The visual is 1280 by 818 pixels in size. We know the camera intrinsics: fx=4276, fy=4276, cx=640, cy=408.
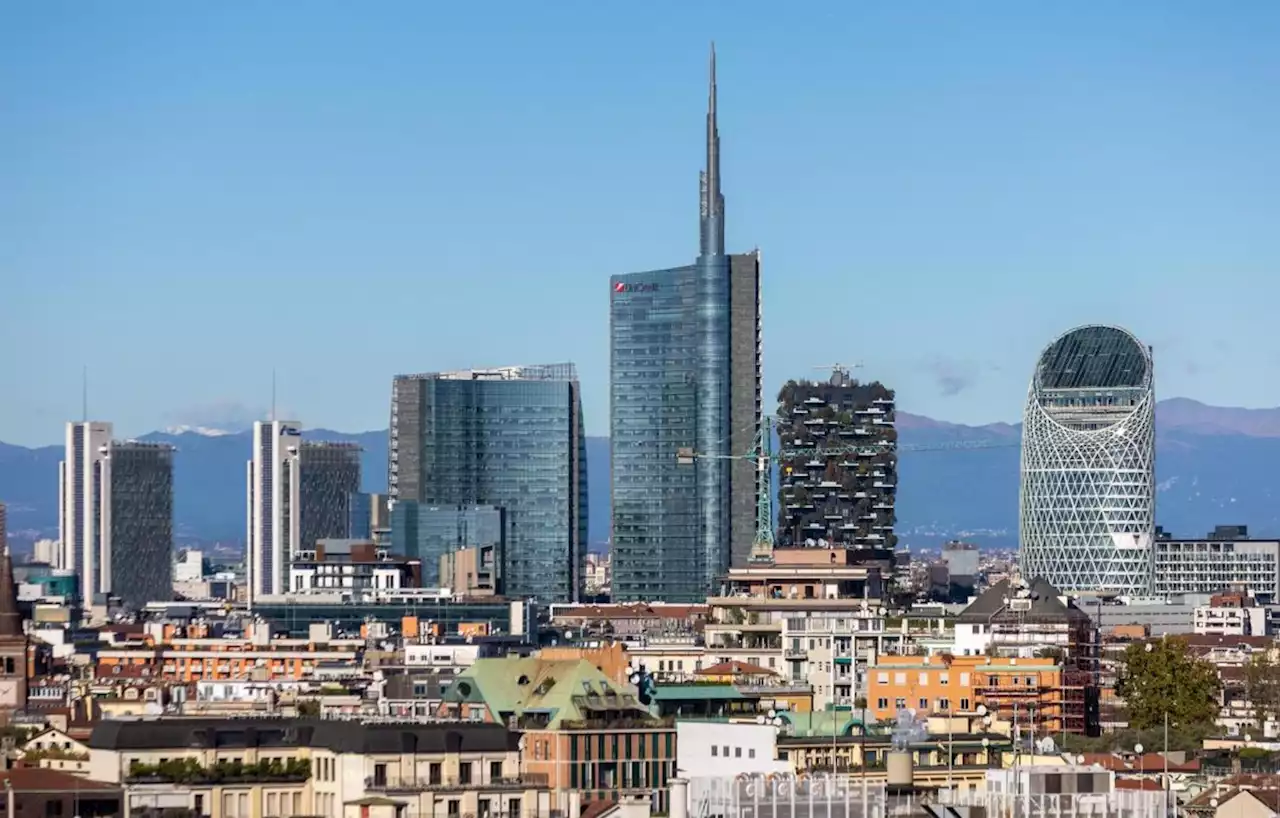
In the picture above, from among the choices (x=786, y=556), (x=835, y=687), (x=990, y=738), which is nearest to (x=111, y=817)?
(x=990, y=738)

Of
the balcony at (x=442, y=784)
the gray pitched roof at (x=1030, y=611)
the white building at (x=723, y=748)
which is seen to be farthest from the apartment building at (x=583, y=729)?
the gray pitched roof at (x=1030, y=611)

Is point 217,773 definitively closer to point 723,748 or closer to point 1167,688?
point 723,748

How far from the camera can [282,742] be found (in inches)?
3664

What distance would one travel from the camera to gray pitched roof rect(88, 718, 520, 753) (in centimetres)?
9112

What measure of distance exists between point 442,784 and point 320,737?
369cm

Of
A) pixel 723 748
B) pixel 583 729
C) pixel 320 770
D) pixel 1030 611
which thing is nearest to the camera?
pixel 320 770

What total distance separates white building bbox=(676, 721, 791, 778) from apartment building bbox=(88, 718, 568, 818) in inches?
247

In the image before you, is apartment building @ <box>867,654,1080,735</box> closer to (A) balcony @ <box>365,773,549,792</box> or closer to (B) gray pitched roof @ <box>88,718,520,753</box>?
(B) gray pitched roof @ <box>88,718,520,753</box>

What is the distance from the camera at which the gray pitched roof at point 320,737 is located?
91125 millimetres

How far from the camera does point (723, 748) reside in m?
103

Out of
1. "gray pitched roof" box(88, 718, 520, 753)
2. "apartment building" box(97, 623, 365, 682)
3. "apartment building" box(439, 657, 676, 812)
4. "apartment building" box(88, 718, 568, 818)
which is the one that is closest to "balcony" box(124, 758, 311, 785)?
"apartment building" box(88, 718, 568, 818)

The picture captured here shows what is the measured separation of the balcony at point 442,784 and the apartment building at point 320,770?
21 millimetres

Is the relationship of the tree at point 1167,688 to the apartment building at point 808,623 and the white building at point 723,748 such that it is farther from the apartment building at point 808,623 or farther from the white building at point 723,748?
the white building at point 723,748

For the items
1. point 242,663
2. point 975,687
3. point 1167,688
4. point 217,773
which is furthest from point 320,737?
point 242,663
